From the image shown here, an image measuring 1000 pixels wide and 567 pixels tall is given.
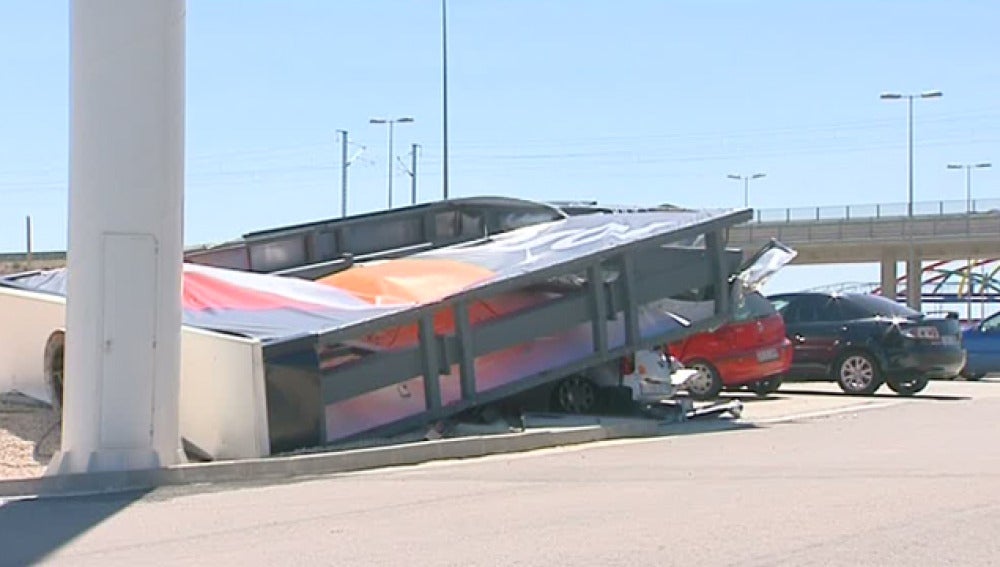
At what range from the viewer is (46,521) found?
873 centimetres

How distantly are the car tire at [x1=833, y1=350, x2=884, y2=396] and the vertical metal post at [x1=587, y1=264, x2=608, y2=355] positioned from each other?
6615mm

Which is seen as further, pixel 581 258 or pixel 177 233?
pixel 581 258

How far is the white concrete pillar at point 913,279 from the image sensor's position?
64.2 metres

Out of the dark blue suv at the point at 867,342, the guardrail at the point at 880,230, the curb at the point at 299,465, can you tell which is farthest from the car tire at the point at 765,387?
the guardrail at the point at 880,230

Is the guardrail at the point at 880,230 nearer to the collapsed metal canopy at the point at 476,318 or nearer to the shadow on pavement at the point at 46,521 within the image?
the collapsed metal canopy at the point at 476,318

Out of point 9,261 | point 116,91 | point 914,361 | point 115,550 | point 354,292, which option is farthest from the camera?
point 9,261

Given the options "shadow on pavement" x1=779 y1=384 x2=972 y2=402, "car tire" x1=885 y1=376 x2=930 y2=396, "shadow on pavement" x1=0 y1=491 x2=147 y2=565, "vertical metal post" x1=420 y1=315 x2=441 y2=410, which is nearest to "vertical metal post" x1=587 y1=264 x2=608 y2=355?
"vertical metal post" x1=420 y1=315 x2=441 y2=410

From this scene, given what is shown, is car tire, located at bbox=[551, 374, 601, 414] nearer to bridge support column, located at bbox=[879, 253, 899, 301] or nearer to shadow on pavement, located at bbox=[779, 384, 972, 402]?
shadow on pavement, located at bbox=[779, 384, 972, 402]

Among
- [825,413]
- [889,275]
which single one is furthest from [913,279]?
[825,413]

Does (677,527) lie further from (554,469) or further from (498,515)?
(554,469)

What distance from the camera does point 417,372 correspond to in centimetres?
1337

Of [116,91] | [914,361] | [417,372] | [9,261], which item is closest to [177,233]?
[116,91]

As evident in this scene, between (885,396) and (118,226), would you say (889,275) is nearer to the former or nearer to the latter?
(885,396)

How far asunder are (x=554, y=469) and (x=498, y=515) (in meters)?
2.74
